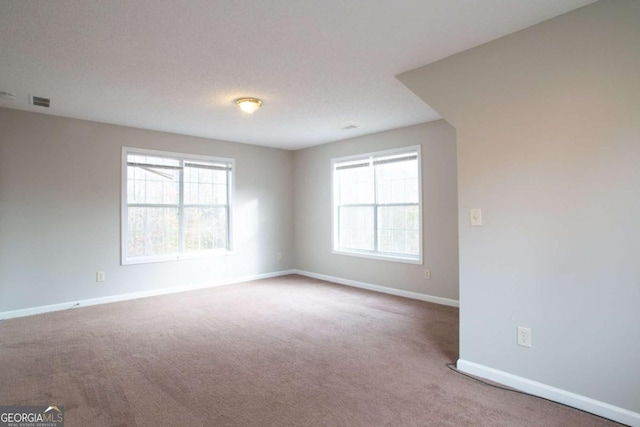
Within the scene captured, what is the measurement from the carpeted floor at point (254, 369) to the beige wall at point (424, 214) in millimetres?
630

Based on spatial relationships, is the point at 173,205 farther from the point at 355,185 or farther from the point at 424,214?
the point at 424,214

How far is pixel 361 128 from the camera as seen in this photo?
512cm

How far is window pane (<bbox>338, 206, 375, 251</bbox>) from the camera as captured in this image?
222 inches

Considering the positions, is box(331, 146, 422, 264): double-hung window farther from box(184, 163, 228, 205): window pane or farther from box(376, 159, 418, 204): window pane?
box(184, 163, 228, 205): window pane

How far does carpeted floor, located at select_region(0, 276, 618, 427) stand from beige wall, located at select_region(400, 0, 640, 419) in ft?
1.17

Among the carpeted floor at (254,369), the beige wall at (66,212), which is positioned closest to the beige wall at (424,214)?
the carpeted floor at (254,369)

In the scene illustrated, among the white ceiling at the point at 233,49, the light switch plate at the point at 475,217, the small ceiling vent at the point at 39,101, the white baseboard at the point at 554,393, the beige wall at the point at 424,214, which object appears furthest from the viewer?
the beige wall at the point at 424,214

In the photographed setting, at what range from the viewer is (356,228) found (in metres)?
5.86

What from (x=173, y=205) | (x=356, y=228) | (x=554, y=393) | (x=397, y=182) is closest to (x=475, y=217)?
(x=554, y=393)

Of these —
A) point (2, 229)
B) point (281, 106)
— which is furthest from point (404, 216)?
point (2, 229)

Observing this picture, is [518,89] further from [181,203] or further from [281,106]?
[181,203]

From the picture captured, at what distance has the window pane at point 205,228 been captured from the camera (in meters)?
5.58

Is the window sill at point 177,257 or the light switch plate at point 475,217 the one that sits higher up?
the light switch plate at point 475,217

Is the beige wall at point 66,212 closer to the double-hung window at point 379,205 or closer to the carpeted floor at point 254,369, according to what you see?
the carpeted floor at point 254,369
